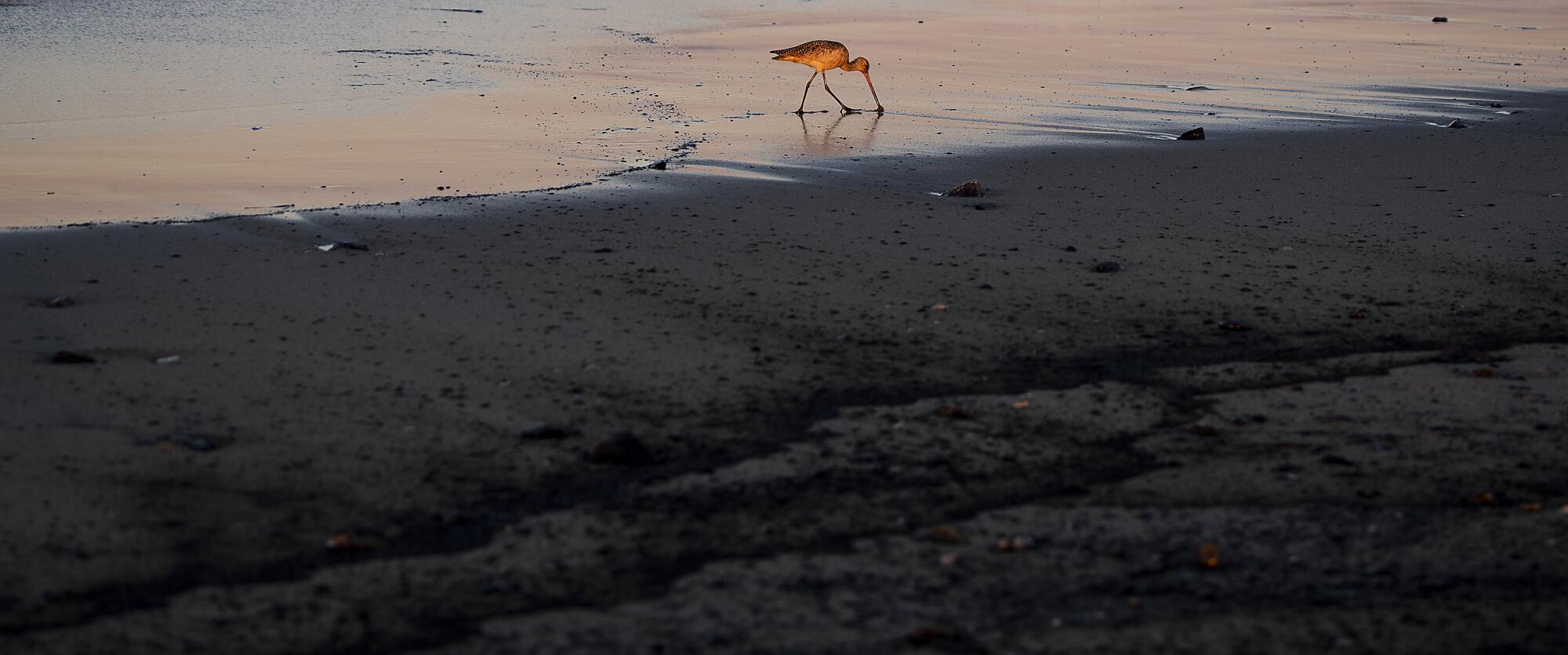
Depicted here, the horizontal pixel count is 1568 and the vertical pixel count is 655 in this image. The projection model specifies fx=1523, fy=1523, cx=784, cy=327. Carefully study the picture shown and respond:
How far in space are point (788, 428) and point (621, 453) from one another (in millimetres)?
537

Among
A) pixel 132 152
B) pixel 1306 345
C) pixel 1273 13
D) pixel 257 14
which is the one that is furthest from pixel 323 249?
pixel 1273 13

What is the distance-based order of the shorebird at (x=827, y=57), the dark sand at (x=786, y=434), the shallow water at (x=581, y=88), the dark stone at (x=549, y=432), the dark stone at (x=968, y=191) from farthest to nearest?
the shorebird at (x=827, y=57)
the shallow water at (x=581, y=88)
the dark stone at (x=968, y=191)
the dark stone at (x=549, y=432)
the dark sand at (x=786, y=434)

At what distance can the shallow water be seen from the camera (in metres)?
8.59

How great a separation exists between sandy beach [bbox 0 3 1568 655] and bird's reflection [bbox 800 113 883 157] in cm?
210

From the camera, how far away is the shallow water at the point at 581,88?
8586mm

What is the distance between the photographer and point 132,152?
351 inches

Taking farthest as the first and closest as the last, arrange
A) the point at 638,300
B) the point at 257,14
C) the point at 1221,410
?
the point at 257,14 → the point at 638,300 → the point at 1221,410

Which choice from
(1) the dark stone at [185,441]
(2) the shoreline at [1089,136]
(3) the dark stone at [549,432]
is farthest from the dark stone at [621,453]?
(2) the shoreline at [1089,136]

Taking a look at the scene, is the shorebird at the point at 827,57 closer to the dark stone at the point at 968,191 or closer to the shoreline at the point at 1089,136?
the shoreline at the point at 1089,136

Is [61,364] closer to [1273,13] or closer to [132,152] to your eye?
[132,152]

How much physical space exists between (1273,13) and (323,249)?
1859 cm

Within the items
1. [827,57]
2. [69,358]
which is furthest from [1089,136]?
[69,358]

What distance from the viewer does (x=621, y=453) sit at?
3.97 metres

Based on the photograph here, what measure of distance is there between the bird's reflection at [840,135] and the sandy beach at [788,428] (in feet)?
6.89
